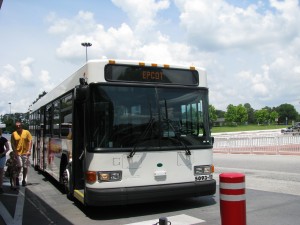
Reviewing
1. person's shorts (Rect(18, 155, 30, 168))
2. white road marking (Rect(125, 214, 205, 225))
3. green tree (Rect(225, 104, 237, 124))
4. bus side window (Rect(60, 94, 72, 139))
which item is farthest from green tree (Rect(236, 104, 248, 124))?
white road marking (Rect(125, 214, 205, 225))

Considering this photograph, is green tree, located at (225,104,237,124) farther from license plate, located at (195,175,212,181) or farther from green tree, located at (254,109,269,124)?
license plate, located at (195,175,212,181)

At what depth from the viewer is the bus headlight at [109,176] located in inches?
263

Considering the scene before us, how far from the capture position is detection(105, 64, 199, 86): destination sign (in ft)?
23.3

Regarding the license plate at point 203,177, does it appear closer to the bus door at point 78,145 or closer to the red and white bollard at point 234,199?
the bus door at point 78,145

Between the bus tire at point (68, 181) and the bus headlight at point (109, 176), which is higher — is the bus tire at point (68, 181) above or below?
below

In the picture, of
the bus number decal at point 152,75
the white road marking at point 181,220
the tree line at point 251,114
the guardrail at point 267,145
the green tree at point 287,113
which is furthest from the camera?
the green tree at point 287,113

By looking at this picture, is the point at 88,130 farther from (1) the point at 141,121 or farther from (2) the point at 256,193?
(2) the point at 256,193

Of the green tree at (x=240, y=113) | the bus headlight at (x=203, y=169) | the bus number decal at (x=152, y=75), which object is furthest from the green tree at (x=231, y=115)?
the bus number decal at (x=152, y=75)

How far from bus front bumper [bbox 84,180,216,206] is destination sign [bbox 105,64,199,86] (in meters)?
2.00

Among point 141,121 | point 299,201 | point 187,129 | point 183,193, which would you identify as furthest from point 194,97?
point 299,201

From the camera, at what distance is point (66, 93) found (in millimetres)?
9148

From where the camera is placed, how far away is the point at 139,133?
22.9ft

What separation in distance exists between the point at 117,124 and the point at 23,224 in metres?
2.43

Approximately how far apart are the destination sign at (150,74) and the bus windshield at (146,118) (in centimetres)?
18
